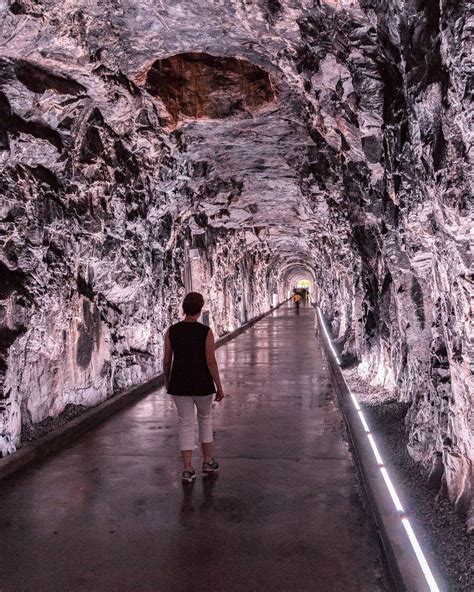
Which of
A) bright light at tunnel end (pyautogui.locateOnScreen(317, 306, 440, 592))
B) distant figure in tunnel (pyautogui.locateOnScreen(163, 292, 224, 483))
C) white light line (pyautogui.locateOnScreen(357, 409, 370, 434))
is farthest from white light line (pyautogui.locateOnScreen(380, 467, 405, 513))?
distant figure in tunnel (pyautogui.locateOnScreen(163, 292, 224, 483))

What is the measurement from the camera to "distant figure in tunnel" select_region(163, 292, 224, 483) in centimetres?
494

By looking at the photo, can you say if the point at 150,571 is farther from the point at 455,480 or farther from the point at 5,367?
the point at 5,367

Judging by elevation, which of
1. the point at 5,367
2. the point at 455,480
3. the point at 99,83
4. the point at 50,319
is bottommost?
the point at 455,480

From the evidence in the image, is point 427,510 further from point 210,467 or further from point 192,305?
point 192,305

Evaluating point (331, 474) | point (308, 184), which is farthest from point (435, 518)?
point (308, 184)

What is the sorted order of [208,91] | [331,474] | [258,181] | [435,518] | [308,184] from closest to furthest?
[435,518]
[331,474]
[208,91]
[308,184]
[258,181]

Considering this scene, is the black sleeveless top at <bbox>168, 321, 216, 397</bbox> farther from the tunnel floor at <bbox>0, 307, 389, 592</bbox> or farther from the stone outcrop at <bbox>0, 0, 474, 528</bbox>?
the stone outcrop at <bbox>0, 0, 474, 528</bbox>

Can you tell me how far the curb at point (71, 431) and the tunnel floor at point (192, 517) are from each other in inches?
5.4

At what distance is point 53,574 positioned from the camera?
11.3 feet

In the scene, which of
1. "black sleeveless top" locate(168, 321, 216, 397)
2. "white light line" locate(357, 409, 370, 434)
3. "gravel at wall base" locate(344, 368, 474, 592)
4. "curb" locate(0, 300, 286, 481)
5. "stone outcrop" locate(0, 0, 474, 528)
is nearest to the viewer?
"gravel at wall base" locate(344, 368, 474, 592)

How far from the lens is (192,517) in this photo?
14.0ft

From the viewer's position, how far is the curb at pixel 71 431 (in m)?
5.51

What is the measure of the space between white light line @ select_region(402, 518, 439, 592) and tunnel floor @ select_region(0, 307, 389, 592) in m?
0.28

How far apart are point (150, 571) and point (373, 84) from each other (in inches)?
184
